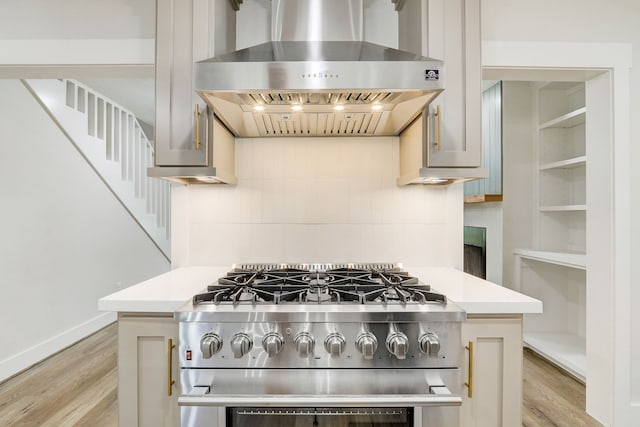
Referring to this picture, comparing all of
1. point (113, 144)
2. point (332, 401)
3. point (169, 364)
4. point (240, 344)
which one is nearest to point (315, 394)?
point (332, 401)

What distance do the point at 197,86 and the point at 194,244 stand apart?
38.2 inches

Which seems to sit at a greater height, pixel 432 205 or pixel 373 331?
pixel 432 205

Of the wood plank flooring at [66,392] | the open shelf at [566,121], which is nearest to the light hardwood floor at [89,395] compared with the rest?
the wood plank flooring at [66,392]

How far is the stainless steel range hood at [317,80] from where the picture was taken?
1338mm

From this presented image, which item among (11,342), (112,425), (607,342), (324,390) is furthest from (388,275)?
(11,342)

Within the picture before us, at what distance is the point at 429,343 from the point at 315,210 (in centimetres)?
104

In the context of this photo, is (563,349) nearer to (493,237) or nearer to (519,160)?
(493,237)

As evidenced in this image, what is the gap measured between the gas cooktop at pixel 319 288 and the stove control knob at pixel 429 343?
117 mm

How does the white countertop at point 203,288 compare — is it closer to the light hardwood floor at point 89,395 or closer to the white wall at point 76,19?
the light hardwood floor at point 89,395

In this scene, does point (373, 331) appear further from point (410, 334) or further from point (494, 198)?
point (494, 198)

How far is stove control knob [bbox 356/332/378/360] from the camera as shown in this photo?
1.15 m

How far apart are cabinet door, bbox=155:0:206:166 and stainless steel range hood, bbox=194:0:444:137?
6.2 inches

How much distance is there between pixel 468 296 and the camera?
1.37m

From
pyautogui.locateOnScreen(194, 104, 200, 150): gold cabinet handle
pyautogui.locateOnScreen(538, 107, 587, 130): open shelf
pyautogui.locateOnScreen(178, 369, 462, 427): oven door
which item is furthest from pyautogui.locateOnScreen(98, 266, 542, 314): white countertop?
pyautogui.locateOnScreen(538, 107, 587, 130): open shelf
